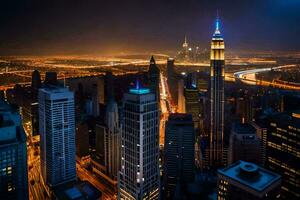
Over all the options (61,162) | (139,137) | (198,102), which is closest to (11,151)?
(139,137)

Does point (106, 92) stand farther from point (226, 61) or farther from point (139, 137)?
point (139, 137)

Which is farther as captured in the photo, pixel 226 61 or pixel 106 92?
pixel 106 92

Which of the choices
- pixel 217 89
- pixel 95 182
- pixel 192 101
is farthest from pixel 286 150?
pixel 192 101

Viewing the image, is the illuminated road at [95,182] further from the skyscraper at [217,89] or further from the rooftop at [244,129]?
the skyscraper at [217,89]

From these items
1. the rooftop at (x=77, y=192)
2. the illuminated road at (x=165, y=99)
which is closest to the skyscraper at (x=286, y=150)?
the rooftop at (x=77, y=192)

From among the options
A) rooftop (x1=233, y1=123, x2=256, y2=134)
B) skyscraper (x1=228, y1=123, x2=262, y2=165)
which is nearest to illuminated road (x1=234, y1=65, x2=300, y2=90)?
rooftop (x1=233, y1=123, x2=256, y2=134)

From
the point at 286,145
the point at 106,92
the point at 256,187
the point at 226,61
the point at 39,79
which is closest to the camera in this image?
the point at 256,187

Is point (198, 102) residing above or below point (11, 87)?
below

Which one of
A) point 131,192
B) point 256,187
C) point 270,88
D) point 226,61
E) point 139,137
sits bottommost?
point 131,192
